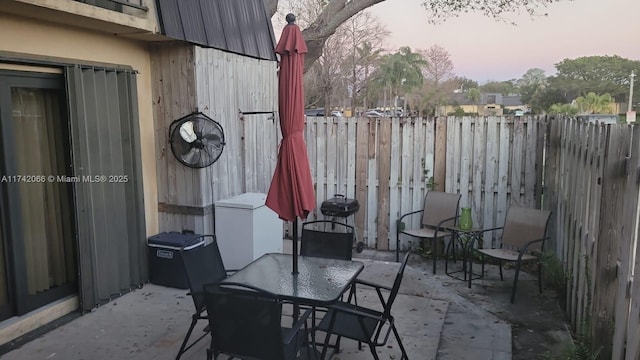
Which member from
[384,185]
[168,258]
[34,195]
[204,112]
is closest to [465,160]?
[384,185]

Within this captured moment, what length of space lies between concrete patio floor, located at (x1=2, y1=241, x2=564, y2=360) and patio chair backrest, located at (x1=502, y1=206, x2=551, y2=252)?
0.51m

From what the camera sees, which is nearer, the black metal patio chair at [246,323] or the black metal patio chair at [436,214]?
the black metal patio chair at [246,323]

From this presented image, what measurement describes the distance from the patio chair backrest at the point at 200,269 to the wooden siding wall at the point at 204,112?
1.51 metres

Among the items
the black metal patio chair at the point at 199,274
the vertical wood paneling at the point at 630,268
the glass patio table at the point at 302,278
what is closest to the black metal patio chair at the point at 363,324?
the glass patio table at the point at 302,278

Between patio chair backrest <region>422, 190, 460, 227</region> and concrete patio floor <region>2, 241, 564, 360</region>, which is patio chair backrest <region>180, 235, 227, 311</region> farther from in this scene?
patio chair backrest <region>422, 190, 460, 227</region>

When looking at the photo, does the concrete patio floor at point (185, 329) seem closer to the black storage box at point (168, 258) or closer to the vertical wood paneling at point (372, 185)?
the black storage box at point (168, 258)

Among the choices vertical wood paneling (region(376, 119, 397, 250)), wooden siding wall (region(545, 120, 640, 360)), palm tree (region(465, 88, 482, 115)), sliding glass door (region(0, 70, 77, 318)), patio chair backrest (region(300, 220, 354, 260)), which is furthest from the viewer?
palm tree (region(465, 88, 482, 115))

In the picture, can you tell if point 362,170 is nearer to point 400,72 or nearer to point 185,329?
point 185,329

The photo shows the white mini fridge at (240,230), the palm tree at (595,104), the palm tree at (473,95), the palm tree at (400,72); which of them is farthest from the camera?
the palm tree at (473,95)

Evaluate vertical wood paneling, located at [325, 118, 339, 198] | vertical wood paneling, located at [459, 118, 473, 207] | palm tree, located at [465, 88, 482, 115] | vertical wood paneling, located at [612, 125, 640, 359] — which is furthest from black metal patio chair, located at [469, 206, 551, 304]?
palm tree, located at [465, 88, 482, 115]

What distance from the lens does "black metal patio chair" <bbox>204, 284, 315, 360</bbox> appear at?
259 cm

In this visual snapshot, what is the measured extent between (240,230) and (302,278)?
200 centimetres

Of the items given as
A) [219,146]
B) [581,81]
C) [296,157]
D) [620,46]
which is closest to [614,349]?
[296,157]

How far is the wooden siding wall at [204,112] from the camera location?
16.7 feet
